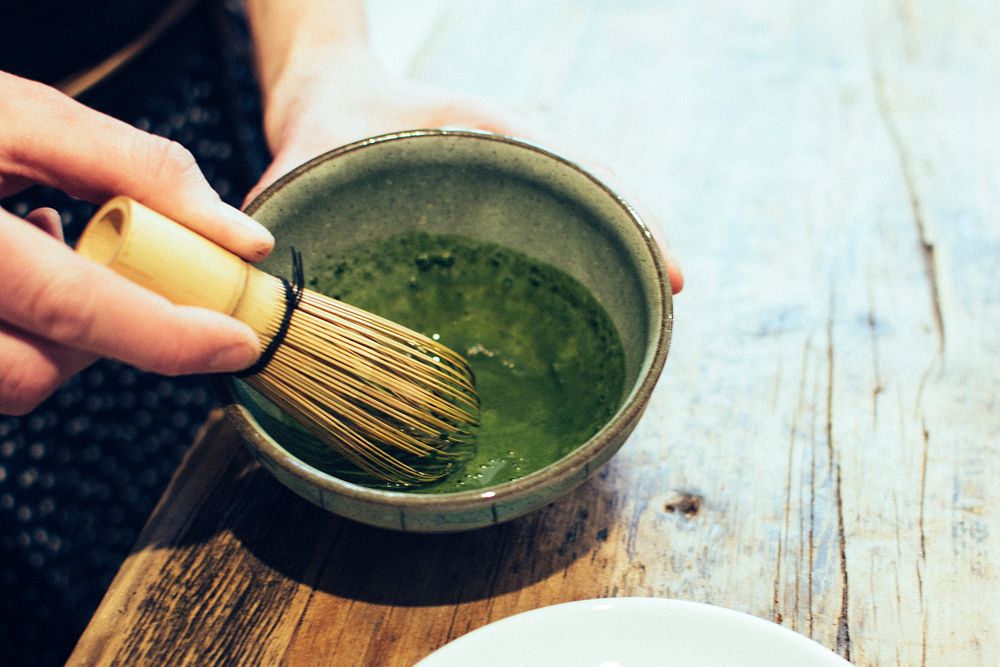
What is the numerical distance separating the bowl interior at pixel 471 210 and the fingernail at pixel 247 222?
0.04 m

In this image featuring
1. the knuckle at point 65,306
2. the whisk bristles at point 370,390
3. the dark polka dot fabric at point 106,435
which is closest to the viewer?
the knuckle at point 65,306

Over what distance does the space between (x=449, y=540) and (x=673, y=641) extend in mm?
164

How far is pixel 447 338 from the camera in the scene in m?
0.65

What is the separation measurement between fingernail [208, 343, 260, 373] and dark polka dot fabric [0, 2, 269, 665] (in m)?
0.43

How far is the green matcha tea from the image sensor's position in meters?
0.58

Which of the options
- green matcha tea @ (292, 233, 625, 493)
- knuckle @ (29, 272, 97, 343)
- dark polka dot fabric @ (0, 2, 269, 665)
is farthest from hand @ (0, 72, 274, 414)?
dark polka dot fabric @ (0, 2, 269, 665)

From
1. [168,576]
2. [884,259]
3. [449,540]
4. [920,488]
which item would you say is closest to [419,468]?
[449,540]

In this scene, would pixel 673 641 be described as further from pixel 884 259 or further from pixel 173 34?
pixel 173 34

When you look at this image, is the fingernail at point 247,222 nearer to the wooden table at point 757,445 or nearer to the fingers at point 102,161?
the fingers at point 102,161

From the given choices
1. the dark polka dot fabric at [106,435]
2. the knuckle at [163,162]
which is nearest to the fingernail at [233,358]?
the knuckle at [163,162]

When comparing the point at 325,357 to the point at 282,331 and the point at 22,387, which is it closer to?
the point at 282,331

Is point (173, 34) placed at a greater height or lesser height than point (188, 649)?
greater

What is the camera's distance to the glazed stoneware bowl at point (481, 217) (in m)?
0.51

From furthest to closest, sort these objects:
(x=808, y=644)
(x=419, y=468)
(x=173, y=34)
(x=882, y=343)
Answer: (x=173, y=34)
(x=882, y=343)
(x=419, y=468)
(x=808, y=644)
